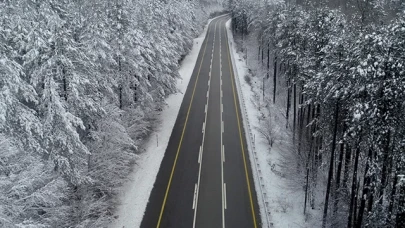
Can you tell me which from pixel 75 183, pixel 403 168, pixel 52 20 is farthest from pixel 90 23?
pixel 403 168

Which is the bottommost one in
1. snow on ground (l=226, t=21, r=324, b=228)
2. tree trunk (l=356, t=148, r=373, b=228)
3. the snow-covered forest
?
snow on ground (l=226, t=21, r=324, b=228)

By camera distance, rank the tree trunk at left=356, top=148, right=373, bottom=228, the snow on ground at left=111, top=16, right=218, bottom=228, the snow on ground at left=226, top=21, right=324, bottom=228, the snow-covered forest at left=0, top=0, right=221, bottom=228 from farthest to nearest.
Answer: the snow on ground at left=226, top=21, right=324, bottom=228 < the snow on ground at left=111, top=16, right=218, bottom=228 < the tree trunk at left=356, top=148, right=373, bottom=228 < the snow-covered forest at left=0, top=0, right=221, bottom=228

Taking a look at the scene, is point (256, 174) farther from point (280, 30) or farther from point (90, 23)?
point (280, 30)

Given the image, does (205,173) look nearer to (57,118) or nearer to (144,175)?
(144,175)

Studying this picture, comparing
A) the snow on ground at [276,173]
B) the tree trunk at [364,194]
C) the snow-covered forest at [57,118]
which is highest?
the snow-covered forest at [57,118]

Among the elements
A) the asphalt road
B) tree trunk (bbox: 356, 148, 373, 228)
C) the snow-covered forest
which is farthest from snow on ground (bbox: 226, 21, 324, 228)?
the snow-covered forest

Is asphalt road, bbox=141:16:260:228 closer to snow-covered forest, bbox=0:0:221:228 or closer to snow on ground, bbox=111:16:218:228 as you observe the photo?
snow on ground, bbox=111:16:218:228

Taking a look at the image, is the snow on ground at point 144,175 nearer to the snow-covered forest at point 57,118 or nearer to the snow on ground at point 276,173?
the snow-covered forest at point 57,118

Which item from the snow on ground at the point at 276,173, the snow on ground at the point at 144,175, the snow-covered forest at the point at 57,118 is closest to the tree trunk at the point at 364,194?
the snow on ground at the point at 276,173
